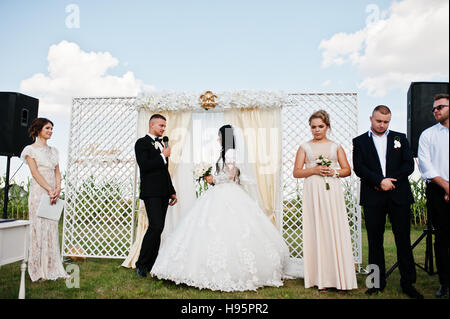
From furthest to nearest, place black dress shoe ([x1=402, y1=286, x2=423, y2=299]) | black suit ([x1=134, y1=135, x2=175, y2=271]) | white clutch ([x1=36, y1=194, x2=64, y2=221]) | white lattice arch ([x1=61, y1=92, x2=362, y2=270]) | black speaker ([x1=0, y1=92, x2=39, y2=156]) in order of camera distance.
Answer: white lattice arch ([x1=61, y1=92, x2=362, y2=270]) < black speaker ([x1=0, y1=92, x2=39, y2=156]) < black suit ([x1=134, y1=135, x2=175, y2=271]) < white clutch ([x1=36, y1=194, x2=64, y2=221]) < black dress shoe ([x1=402, y1=286, x2=423, y2=299])

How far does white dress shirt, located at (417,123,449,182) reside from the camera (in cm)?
286

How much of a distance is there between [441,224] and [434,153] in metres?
0.65

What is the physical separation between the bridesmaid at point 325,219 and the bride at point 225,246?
40cm

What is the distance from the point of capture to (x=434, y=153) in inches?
116

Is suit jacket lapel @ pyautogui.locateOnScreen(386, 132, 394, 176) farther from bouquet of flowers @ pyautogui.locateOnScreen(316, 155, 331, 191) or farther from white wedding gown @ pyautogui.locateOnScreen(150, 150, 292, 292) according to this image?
white wedding gown @ pyautogui.locateOnScreen(150, 150, 292, 292)

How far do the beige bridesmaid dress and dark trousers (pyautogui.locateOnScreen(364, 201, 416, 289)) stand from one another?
0.25 metres

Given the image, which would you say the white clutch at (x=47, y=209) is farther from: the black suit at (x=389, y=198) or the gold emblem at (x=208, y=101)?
the black suit at (x=389, y=198)

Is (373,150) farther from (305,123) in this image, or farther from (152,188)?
(152,188)

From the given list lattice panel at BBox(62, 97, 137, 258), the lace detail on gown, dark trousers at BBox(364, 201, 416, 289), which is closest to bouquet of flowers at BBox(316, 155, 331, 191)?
dark trousers at BBox(364, 201, 416, 289)

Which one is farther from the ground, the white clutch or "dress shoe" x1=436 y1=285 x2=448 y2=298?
the white clutch

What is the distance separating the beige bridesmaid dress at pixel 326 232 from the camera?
3324 millimetres

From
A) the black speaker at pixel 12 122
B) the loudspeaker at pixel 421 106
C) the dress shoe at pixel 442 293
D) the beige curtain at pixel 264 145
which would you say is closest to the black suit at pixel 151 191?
the beige curtain at pixel 264 145

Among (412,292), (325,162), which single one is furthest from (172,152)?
(412,292)
